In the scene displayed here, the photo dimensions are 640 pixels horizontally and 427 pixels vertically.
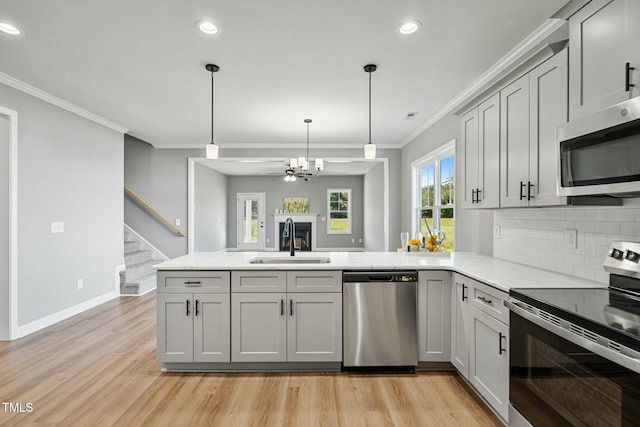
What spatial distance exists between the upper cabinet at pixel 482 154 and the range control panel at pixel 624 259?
83 cm

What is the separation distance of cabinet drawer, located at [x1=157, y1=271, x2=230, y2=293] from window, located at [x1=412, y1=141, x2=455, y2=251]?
2.53 meters

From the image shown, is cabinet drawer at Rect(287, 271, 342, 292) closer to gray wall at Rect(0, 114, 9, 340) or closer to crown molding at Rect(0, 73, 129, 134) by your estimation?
gray wall at Rect(0, 114, 9, 340)

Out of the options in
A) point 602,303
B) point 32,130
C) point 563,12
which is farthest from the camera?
point 32,130

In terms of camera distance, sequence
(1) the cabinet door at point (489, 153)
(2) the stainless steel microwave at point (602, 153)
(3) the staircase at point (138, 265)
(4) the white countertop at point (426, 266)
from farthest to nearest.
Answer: (3) the staircase at point (138, 265), (1) the cabinet door at point (489, 153), (4) the white countertop at point (426, 266), (2) the stainless steel microwave at point (602, 153)

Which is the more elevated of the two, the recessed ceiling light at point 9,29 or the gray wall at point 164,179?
the recessed ceiling light at point 9,29

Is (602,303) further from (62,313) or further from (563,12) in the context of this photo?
(62,313)

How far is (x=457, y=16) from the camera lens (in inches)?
86.5

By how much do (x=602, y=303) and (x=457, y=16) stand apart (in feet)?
6.24

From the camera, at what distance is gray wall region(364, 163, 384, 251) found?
293 inches

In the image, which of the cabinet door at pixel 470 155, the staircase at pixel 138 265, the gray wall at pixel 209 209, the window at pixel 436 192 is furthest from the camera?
the gray wall at pixel 209 209

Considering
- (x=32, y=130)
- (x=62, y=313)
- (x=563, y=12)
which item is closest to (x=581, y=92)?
(x=563, y=12)

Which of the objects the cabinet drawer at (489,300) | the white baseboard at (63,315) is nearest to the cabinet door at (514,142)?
the cabinet drawer at (489,300)

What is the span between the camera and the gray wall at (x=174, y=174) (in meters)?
6.18

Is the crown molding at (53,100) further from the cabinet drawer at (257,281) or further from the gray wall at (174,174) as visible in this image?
the cabinet drawer at (257,281)
